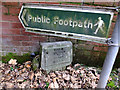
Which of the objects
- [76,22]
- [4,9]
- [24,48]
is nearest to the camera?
[76,22]

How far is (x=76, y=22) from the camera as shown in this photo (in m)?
0.81

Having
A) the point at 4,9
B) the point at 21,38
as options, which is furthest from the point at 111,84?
the point at 4,9

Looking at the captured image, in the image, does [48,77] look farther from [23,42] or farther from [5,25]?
[5,25]

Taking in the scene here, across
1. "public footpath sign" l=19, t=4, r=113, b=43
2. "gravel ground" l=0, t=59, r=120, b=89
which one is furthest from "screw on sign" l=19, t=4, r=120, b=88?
"gravel ground" l=0, t=59, r=120, b=89

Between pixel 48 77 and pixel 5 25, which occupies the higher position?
pixel 5 25

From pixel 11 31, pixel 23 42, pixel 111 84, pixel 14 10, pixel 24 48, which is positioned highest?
pixel 14 10

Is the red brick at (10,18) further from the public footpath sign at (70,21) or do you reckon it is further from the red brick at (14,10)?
the public footpath sign at (70,21)

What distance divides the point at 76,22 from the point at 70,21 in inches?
2.0

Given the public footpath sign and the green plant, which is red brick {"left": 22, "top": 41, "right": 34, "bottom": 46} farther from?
the green plant

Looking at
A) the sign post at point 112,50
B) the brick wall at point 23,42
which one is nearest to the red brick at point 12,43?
the brick wall at point 23,42

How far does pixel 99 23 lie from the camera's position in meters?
0.76

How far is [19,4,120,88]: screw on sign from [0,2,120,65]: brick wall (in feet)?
2.24

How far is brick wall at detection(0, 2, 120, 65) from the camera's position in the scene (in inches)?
57.7

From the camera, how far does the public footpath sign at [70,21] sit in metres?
0.75
